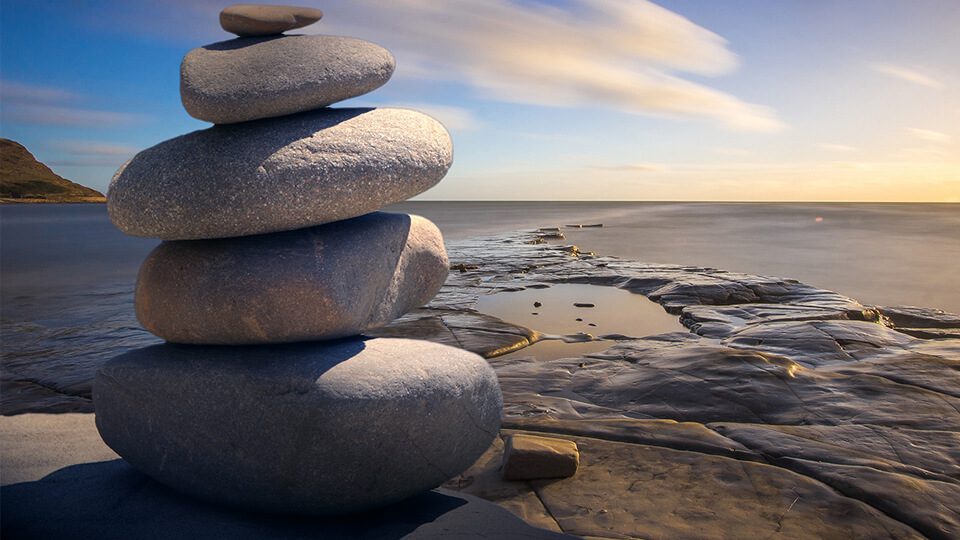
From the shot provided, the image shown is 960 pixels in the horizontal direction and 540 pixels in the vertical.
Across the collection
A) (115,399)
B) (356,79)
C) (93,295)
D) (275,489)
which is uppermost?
(356,79)

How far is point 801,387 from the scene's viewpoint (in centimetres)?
587

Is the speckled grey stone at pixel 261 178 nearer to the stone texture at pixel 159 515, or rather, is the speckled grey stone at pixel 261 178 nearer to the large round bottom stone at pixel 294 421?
the large round bottom stone at pixel 294 421

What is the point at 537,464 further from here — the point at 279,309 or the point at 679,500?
the point at 279,309

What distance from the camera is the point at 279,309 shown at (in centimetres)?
360

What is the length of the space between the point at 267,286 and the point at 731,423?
3535 mm

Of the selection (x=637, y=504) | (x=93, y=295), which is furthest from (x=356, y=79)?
(x=93, y=295)

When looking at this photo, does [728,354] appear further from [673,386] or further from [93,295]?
[93,295]

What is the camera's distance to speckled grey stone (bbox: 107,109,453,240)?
347 centimetres

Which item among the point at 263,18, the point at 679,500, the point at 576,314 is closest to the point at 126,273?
the point at 576,314

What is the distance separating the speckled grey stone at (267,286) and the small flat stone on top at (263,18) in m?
1.27

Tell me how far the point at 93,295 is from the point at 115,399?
38.1ft

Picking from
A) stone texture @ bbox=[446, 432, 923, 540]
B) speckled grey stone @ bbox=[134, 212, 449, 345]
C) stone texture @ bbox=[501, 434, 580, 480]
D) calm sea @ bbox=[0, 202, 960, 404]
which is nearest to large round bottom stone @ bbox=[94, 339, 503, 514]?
speckled grey stone @ bbox=[134, 212, 449, 345]

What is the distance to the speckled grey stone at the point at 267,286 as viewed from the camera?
3602 mm

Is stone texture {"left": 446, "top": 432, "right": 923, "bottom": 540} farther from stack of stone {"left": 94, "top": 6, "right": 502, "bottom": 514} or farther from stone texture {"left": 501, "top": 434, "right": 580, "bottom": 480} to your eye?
stack of stone {"left": 94, "top": 6, "right": 502, "bottom": 514}
